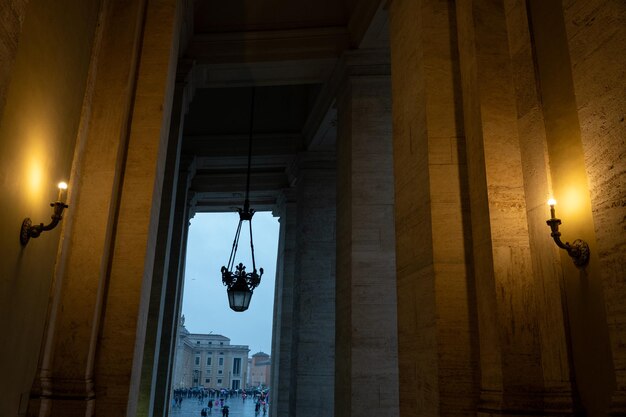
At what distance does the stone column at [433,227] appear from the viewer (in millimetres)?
6738

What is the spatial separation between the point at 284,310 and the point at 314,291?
4128 mm

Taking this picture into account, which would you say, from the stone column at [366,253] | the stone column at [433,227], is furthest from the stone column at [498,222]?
the stone column at [366,253]

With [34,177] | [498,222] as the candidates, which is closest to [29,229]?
[34,177]

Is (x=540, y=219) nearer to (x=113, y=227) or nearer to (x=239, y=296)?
(x=113, y=227)

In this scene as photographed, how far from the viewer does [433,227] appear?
7.18 meters

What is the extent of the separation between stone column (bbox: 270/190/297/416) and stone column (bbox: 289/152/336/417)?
6.72ft

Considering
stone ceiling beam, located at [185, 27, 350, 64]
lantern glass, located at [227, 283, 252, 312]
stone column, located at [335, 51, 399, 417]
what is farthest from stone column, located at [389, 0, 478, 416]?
lantern glass, located at [227, 283, 252, 312]

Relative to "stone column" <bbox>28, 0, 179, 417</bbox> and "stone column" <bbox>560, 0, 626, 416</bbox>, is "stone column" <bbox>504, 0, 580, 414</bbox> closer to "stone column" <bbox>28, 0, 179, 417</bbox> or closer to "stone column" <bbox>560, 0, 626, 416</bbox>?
"stone column" <bbox>560, 0, 626, 416</bbox>

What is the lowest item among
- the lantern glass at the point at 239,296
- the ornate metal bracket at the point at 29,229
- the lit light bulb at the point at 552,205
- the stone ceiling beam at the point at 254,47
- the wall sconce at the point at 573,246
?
the wall sconce at the point at 573,246

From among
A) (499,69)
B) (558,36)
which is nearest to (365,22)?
(499,69)

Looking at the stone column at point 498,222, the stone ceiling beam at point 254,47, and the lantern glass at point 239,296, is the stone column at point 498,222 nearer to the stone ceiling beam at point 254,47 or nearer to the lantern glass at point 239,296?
the stone ceiling beam at point 254,47

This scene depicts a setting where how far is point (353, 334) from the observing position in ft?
37.4

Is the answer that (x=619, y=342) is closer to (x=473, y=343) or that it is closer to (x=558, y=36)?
(x=473, y=343)

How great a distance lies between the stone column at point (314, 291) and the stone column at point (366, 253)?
446 centimetres
